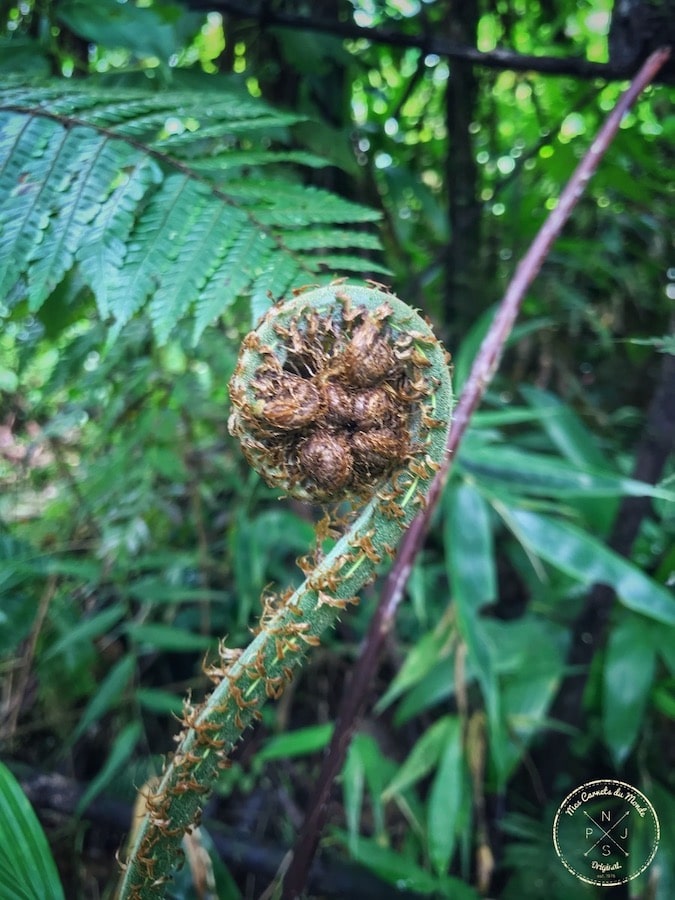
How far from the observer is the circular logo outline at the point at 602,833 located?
3.28ft

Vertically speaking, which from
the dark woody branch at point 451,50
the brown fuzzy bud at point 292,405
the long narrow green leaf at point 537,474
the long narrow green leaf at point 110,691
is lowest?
the long narrow green leaf at point 110,691

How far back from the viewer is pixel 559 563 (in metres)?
1.29

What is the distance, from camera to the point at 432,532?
5.47 feet

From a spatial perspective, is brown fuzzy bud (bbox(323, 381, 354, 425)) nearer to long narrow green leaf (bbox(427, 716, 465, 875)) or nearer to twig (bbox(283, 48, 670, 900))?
twig (bbox(283, 48, 670, 900))

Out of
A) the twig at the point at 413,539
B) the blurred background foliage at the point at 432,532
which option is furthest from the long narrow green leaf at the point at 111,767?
the twig at the point at 413,539

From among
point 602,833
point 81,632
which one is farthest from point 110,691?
point 602,833

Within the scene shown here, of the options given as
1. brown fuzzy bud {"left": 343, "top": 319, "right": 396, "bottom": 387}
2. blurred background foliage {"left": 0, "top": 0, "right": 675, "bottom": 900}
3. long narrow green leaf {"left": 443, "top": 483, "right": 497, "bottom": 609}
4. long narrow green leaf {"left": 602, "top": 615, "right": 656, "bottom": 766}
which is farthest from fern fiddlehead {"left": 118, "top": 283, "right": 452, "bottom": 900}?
long narrow green leaf {"left": 602, "top": 615, "right": 656, "bottom": 766}

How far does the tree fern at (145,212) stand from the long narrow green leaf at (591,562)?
2.40 feet

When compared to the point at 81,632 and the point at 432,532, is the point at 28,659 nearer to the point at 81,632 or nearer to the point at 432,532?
the point at 81,632

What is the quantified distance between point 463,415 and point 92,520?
46.1 inches

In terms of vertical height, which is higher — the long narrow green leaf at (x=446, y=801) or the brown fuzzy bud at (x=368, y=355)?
the brown fuzzy bud at (x=368, y=355)

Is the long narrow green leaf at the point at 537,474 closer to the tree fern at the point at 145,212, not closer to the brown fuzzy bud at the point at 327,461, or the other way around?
the tree fern at the point at 145,212

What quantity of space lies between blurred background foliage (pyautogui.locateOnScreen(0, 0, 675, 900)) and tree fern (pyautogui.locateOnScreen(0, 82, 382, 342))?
6.8 inches

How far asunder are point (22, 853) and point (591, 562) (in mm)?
1012
